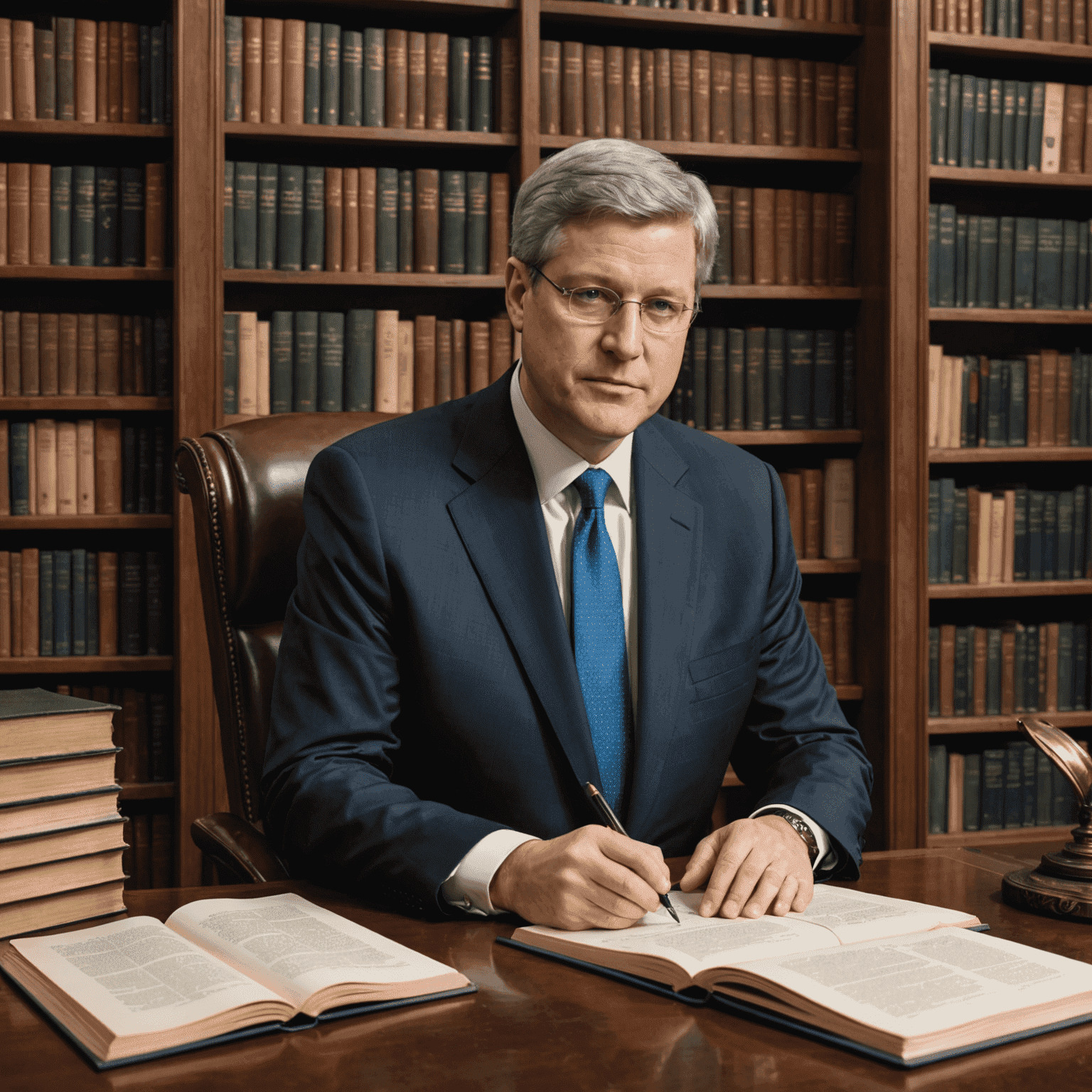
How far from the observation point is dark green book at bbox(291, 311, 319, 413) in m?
2.79

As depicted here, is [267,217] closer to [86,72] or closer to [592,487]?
[86,72]

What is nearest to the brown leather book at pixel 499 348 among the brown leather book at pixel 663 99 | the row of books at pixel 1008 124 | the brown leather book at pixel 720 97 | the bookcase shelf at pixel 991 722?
the brown leather book at pixel 663 99

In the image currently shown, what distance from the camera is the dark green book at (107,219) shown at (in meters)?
2.74

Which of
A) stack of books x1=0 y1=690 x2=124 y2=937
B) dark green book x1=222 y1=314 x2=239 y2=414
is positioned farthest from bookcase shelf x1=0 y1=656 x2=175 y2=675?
stack of books x1=0 y1=690 x2=124 y2=937

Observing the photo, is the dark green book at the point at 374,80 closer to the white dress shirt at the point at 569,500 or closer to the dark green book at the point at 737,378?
the dark green book at the point at 737,378

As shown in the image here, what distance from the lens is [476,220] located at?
2869 millimetres

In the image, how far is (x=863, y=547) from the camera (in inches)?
122

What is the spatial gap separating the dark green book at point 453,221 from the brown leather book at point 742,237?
27.6 inches

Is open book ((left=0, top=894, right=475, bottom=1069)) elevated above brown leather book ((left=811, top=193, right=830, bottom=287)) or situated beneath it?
situated beneath

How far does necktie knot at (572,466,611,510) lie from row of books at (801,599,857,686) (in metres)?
1.75

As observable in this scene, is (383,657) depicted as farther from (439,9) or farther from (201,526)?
(439,9)

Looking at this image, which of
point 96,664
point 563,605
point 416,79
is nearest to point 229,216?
point 416,79

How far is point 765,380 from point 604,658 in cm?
183

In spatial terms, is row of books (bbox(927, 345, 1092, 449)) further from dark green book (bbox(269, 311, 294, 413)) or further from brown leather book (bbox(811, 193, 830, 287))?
dark green book (bbox(269, 311, 294, 413))
